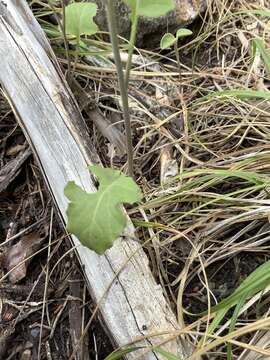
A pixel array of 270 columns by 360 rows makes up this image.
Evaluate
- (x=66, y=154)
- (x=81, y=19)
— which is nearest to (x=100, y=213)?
(x=66, y=154)

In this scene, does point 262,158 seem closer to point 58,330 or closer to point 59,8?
point 58,330

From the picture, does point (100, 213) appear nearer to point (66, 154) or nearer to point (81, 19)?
point (66, 154)

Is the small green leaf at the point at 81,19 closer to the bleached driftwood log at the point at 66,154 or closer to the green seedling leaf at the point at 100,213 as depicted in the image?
the bleached driftwood log at the point at 66,154

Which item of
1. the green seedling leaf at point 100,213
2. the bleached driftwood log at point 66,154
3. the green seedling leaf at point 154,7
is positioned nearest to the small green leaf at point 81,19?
the bleached driftwood log at point 66,154

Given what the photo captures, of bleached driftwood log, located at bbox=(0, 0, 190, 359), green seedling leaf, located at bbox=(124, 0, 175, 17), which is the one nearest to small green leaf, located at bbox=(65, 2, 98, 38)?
bleached driftwood log, located at bbox=(0, 0, 190, 359)

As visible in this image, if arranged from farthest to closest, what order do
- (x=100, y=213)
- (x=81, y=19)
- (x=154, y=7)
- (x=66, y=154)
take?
(x=81, y=19) → (x=66, y=154) → (x=154, y=7) → (x=100, y=213)

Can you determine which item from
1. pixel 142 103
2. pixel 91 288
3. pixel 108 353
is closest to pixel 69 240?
pixel 91 288
